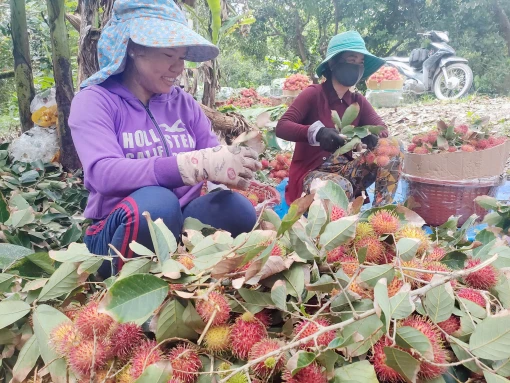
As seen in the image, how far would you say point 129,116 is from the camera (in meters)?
1.29

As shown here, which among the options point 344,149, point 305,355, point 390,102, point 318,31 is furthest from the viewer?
point 318,31

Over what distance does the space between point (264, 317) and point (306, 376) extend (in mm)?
137

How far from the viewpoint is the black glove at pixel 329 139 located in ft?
6.43

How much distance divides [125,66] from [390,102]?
6371 mm

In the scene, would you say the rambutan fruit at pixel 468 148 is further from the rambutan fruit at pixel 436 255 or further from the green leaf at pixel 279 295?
the green leaf at pixel 279 295

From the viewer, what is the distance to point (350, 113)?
6.63 feet

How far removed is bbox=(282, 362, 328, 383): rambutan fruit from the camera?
528 millimetres

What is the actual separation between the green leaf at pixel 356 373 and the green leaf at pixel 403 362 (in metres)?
0.03

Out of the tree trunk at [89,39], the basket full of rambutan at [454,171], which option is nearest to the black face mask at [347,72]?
the basket full of rambutan at [454,171]

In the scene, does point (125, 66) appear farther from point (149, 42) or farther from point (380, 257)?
point (380, 257)

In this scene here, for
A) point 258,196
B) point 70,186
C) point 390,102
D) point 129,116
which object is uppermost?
point 129,116

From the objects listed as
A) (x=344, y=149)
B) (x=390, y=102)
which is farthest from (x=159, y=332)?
(x=390, y=102)

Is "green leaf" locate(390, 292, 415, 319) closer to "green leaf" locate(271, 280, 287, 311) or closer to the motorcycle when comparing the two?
"green leaf" locate(271, 280, 287, 311)

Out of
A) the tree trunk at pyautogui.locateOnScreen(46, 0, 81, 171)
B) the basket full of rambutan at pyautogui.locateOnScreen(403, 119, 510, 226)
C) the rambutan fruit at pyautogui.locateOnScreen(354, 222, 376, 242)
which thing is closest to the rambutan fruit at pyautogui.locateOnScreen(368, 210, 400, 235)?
the rambutan fruit at pyautogui.locateOnScreen(354, 222, 376, 242)
